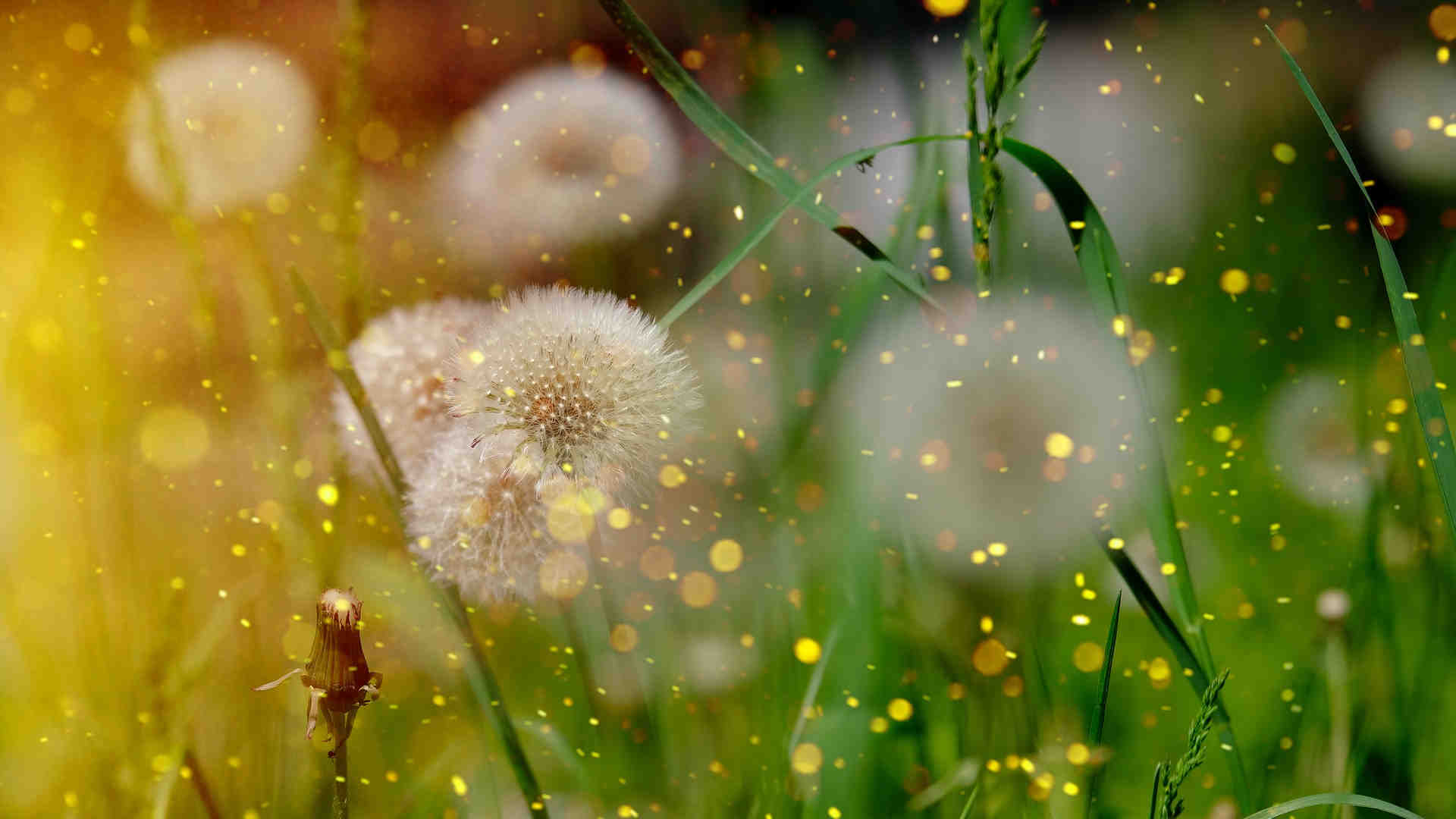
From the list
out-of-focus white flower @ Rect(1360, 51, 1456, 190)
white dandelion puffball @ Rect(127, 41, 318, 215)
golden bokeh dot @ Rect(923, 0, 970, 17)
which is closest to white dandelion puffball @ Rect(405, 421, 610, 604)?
white dandelion puffball @ Rect(127, 41, 318, 215)

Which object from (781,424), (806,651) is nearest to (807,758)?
(806,651)

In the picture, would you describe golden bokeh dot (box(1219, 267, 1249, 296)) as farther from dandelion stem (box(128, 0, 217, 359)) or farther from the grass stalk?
dandelion stem (box(128, 0, 217, 359))

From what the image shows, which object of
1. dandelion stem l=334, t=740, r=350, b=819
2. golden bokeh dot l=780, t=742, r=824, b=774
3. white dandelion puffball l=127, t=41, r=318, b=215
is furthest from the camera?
white dandelion puffball l=127, t=41, r=318, b=215

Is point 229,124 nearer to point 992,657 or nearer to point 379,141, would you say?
point 379,141

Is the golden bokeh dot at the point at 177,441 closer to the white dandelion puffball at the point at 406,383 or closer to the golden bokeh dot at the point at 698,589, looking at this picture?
the white dandelion puffball at the point at 406,383

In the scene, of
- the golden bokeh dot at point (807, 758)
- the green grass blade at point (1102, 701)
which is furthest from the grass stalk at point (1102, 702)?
the golden bokeh dot at point (807, 758)

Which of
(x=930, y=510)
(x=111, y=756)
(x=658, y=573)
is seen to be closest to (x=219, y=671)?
(x=111, y=756)
